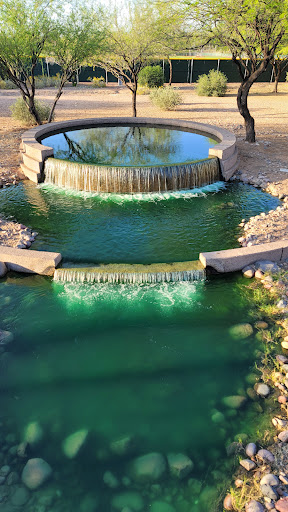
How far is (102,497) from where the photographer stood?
14.6 feet

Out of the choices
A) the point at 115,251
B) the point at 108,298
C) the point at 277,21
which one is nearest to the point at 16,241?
the point at 115,251

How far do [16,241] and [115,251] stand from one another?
2.38 m

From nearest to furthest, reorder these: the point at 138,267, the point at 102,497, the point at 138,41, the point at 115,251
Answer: the point at 102,497 → the point at 138,267 → the point at 115,251 → the point at 138,41

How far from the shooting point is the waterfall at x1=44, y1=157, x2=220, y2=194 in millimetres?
11883

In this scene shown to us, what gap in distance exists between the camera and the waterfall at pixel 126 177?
1188 centimetres

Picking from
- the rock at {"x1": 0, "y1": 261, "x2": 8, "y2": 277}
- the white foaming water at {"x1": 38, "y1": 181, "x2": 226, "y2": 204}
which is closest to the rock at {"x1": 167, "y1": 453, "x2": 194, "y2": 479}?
the rock at {"x1": 0, "y1": 261, "x2": 8, "y2": 277}

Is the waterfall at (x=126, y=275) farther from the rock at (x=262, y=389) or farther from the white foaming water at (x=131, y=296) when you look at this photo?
the rock at (x=262, y=389)

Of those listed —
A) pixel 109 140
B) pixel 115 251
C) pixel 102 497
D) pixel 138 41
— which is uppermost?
pixel 138 41

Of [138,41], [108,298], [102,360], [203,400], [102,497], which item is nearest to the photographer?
[102,497]

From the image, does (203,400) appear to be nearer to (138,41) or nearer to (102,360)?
(102,360)

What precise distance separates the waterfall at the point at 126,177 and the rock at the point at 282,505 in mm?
9268

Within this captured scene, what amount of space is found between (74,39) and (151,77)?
1680cm

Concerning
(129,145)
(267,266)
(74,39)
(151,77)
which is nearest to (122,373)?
(267,266)

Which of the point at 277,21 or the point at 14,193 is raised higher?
the point at 277,21
